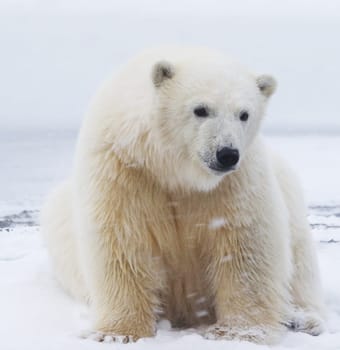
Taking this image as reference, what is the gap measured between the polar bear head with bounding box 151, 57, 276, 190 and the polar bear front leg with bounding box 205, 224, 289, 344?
0.33 m

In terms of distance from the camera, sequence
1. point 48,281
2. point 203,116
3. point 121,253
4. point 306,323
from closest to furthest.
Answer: point 203,116 < point 121,253 < point 306,323 < point 48,281

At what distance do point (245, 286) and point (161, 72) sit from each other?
1.09m

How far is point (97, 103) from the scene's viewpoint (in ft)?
12.0

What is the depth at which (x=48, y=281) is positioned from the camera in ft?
14.9

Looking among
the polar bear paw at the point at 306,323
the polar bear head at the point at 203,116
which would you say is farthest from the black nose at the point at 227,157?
the polar bear paw at the point at 306,323

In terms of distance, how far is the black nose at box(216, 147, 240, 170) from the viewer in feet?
10.2

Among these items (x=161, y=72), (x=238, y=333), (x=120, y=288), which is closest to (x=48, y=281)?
(x=120, y=288)

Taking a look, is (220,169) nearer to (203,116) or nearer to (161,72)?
(203,116)

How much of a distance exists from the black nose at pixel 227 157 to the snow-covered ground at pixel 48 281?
0.75 metres

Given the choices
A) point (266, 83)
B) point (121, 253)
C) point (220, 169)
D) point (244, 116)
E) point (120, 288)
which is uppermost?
point (266, 83)

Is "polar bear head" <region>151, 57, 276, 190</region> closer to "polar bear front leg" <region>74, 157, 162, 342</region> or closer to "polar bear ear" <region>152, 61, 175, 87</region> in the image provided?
"polar bear ear" <region>152, 61, 175, 87</region>

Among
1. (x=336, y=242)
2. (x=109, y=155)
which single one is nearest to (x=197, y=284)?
(x=109, y=155)

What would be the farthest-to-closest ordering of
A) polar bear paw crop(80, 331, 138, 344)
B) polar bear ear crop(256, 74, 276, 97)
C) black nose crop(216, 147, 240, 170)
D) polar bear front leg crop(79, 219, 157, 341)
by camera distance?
polar bear ear crop(256, 74, 276, 97)
polar bear front leg crop(79, 219, 157, 341)
polar bear paw crop(80, 331, 138, 344)
black nose crop(216, 147, 240, 170)

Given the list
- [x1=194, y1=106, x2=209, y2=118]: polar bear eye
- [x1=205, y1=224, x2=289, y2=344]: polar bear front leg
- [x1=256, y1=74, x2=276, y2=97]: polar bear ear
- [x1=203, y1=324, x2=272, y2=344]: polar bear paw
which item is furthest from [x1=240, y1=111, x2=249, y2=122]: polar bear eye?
[x1=203, y1=324, x2=272, y2=344]: polar bear paw
